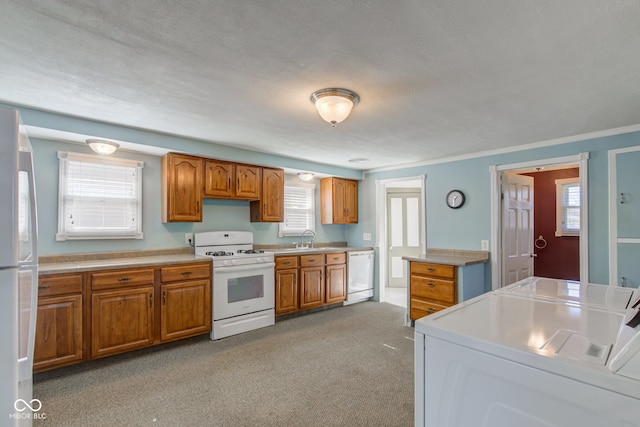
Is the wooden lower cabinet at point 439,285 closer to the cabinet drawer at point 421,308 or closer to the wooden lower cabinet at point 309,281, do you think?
the cabinet drawer at point 421,308

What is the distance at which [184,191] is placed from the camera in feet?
11.9

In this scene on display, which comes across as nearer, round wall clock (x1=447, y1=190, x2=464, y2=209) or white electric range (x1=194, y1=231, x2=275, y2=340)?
white electric range (x1=194, y1=231, x2=275, y2=340)

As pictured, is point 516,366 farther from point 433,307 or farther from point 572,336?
point 433,307

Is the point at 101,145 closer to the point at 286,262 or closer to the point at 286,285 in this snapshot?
the point at 286,262

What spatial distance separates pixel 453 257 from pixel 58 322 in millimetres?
4410

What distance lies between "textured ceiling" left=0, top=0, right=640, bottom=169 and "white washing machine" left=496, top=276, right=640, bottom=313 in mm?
1363

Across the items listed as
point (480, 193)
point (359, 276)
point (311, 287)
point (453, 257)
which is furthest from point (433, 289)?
point (311, 287)

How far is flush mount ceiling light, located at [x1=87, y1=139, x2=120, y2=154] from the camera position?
3.03m

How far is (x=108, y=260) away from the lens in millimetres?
3299

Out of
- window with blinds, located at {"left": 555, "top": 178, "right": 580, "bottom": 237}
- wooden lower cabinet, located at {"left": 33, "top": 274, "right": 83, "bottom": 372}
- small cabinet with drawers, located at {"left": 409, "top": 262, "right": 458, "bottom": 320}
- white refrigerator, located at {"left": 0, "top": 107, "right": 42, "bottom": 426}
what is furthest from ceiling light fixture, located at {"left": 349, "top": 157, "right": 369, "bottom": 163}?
white refrigerator, located at {"left": 0, "top": 107, "right": 42, "bottom": 426}

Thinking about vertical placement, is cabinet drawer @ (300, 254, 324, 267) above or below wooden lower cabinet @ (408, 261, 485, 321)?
above

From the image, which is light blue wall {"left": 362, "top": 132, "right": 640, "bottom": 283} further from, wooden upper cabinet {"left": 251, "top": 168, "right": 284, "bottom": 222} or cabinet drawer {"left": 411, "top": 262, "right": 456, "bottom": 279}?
wooden upper cabinet {"left": 251, "top": 168, "right": 284, "bottom": 222}

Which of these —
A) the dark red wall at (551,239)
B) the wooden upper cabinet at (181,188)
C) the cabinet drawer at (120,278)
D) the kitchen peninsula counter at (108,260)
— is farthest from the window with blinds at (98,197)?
the dark red wall at (551,239)

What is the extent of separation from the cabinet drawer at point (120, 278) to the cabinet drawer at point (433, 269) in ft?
10.2
